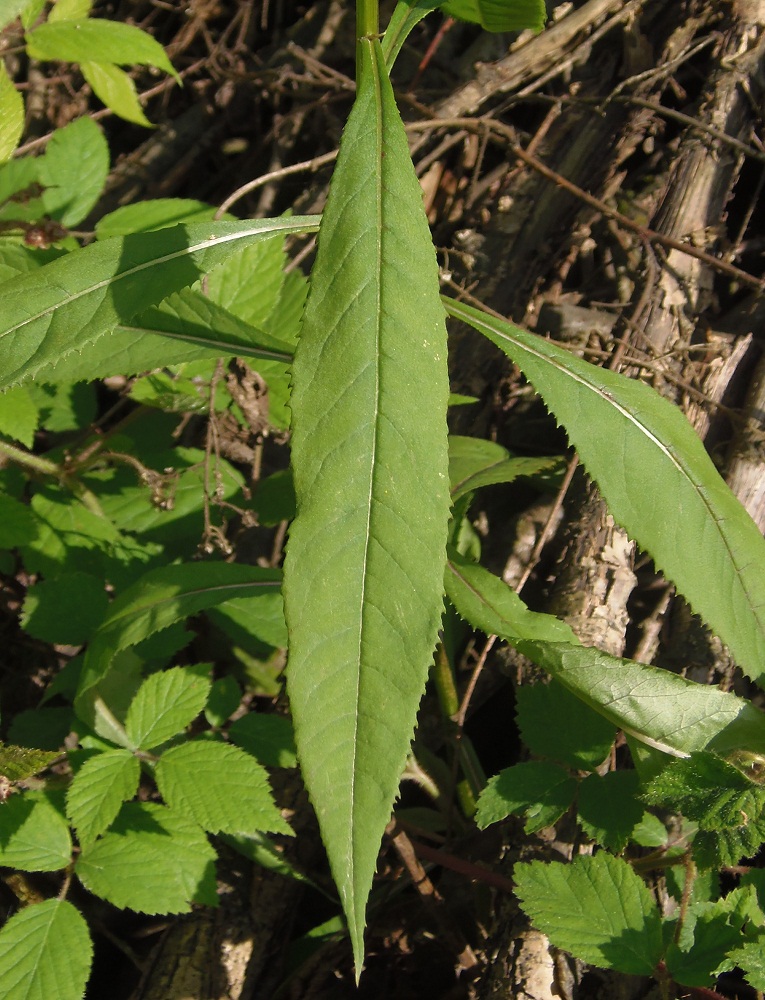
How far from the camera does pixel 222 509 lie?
2250mm

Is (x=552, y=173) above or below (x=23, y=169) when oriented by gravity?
above

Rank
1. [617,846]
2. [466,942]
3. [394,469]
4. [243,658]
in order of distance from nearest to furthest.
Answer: [394,469] → [617,846] → [466,942] → [243,658]

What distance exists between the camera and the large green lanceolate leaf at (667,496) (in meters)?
1.48

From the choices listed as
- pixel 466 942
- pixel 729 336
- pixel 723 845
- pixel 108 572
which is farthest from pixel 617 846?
pixel 729 336

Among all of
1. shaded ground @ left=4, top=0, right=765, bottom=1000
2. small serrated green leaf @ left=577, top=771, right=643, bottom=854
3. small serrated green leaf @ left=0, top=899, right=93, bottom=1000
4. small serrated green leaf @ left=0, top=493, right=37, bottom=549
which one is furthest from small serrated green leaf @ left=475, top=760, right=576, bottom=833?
Result: small serrated green leaf @ left=0, top=493, right=37, bottom=549

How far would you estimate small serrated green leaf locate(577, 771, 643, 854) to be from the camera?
162cm

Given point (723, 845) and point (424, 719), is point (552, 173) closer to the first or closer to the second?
point (424, 719)

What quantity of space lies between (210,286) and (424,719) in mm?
1281

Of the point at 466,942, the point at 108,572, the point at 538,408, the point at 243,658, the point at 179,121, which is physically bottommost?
the point at 466,942

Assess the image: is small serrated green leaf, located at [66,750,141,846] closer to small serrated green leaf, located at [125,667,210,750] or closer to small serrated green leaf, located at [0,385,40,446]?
small serrated green leaf, located at [125,667,210,750]

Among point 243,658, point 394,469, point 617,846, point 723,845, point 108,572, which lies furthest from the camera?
point 243,658

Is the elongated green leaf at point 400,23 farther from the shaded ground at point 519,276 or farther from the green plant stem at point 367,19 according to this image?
the shaded ground at point 519,276

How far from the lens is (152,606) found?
5.89 feet

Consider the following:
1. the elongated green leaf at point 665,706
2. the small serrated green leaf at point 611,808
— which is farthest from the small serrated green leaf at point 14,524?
the small serrated green leaf at point 611,808
